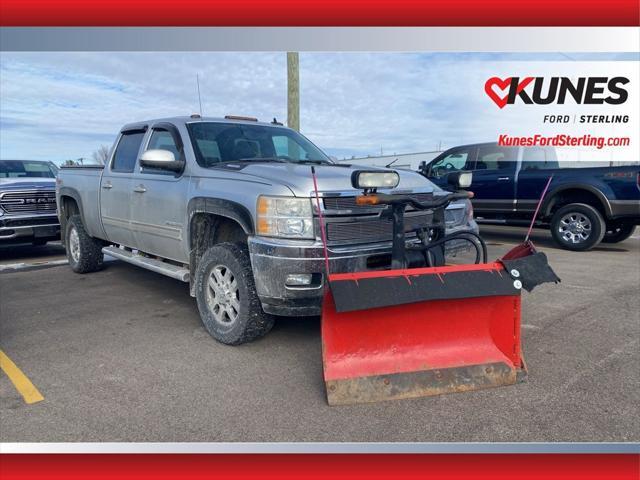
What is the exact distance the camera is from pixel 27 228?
8.04 m

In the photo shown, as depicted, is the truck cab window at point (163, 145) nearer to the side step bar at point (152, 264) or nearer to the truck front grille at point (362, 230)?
the side step bar at point (152, 264)

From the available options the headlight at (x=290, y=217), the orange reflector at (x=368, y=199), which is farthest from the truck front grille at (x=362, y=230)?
the orange reflector at (x=368, y=199)

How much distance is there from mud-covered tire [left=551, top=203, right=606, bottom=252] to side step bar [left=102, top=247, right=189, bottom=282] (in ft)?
22.4

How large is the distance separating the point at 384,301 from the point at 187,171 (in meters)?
2.44

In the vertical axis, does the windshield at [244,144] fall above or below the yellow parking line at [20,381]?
above

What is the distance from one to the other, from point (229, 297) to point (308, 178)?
46.3 inches

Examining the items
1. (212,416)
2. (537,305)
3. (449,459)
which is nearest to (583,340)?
(537,305)

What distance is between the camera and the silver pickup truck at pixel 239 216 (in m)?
3.47

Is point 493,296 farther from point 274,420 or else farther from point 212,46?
point 212,46

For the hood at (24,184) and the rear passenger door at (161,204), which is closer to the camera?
the rear passenger door at (161,204)

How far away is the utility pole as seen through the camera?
9.51 meters

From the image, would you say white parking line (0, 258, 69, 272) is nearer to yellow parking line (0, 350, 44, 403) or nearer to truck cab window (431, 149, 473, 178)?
yellow parking line (0, 350, 44, 403)

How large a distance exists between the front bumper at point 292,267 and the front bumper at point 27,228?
6.23m

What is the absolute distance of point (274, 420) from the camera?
286cm
